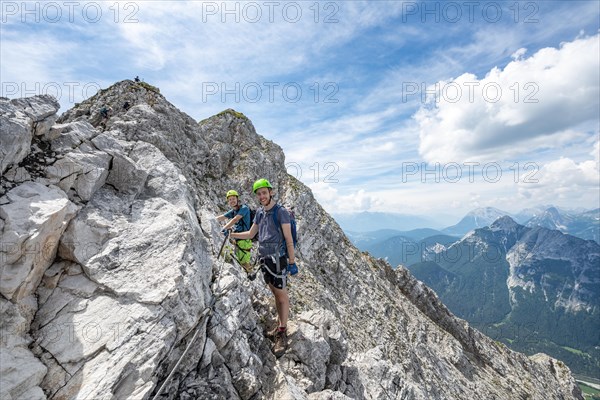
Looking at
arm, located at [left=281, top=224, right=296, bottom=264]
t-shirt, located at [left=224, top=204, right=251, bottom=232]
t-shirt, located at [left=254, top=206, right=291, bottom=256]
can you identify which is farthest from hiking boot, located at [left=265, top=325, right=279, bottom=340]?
t-shirt, located at [left=224, top=204, right=251, bottom=232]

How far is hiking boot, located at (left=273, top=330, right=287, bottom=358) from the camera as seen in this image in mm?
14172

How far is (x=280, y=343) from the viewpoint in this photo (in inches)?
565

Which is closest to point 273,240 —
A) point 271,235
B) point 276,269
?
point 271,235

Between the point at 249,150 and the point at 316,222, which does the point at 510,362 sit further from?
the point at 249,150

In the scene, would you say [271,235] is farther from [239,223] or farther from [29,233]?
[29,233]

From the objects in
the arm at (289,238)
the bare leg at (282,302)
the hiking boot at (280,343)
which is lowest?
the hiking boot at (280,343)

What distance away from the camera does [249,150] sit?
4178 cm

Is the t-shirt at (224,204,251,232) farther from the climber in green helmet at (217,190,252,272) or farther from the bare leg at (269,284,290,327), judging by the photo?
the bare leg at (269,284,290,327)

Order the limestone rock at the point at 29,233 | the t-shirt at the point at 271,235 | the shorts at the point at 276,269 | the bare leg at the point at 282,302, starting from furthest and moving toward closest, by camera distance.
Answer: the bare leg at the point at 282,302 < the shorts at the point at 276,269 < the t-shirt at the point at 271,235 < the limestone rock at the point at 29,233

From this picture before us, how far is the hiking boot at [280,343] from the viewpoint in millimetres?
14172

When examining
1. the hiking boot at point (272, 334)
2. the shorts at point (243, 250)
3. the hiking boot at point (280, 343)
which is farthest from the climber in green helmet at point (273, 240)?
the shorts at point (243, 250)

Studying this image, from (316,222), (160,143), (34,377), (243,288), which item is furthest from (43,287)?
(316,222)

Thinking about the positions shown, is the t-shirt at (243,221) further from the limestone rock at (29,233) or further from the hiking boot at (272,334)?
the limestone rock at (29,233)

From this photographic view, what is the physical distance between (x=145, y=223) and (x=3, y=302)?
4748 millimetres
